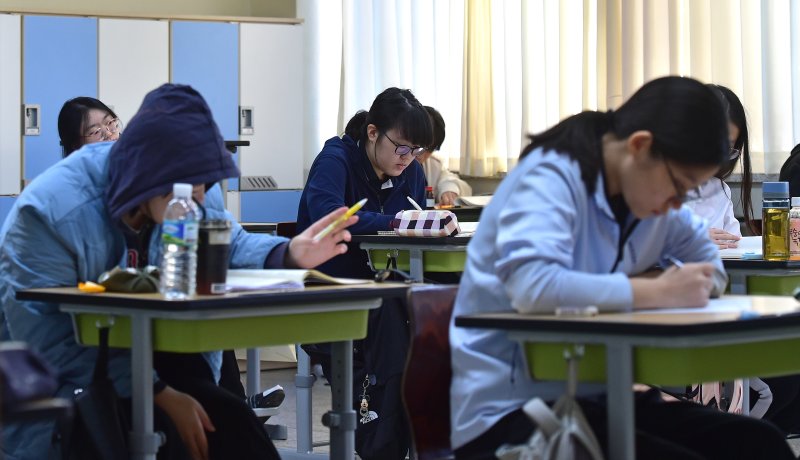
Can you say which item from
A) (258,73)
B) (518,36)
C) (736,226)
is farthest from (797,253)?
(258,73)

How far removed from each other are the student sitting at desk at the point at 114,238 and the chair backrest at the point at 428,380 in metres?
0.54

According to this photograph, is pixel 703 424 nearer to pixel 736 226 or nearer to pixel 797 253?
pixel 797 253

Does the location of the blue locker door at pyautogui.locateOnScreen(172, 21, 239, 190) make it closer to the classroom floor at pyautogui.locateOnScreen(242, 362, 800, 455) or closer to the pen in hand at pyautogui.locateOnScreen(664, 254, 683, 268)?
the classroom floor at pyautogui.locateOnScreen(242, 362, 800, 455)

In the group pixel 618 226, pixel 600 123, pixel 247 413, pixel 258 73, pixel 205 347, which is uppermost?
pixel 258 73

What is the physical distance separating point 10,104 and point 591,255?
237 inches

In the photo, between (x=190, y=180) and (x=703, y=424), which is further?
(x=190, y=180)

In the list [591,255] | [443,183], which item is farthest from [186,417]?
[443,183]

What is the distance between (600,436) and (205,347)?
29.3 inches

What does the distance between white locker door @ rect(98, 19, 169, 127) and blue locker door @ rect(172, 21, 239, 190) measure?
10 cm

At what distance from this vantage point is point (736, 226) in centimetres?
419

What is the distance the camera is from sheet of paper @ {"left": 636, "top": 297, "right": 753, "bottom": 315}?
77.7 inches

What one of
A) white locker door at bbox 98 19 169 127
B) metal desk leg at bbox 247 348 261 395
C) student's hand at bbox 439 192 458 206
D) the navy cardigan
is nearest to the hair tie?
the navy cardigan

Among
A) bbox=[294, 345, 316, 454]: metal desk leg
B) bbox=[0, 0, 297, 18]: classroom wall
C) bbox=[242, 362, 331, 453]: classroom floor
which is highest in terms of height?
bbox=[0, 0, 297, 18]: classroom wall

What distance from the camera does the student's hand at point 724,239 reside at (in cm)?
379
